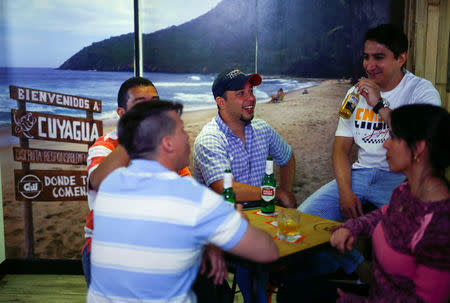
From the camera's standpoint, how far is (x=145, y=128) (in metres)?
1.25

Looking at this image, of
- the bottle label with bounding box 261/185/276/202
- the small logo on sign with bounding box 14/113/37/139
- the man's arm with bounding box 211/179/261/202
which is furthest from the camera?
the small logo on sign with bounding box 14/113/37/139

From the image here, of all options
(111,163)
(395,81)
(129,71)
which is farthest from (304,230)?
(129,71)

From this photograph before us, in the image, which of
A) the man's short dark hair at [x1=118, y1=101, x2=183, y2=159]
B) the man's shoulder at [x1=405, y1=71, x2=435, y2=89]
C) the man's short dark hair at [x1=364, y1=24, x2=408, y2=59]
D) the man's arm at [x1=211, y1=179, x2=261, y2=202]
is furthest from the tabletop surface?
the man's short dark hair at [x1=364, y1=24, x2=408, y2=59]

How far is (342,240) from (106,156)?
3.68ft

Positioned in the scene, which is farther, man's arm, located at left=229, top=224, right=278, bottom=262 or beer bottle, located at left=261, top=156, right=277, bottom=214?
beer bottle, located at left=261, top=156, right=277, bottom=214

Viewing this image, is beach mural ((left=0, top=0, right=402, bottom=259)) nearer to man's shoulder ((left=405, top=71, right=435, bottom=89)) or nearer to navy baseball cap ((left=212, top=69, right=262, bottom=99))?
navy baseball cap ((left=212, top=69, right=262, bottom=99))

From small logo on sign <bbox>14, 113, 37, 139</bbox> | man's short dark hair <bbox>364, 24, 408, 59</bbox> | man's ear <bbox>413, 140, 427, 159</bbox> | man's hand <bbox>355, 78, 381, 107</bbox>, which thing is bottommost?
small logo on sign <bbox>14, 113, 37, 139</bbox>

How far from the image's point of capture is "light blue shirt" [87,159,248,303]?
1.09 m

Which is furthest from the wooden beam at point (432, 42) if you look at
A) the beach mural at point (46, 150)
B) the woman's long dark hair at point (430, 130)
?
the beach mural at point (46, 150)

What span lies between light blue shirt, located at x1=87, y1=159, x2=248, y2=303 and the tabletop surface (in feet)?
1.30

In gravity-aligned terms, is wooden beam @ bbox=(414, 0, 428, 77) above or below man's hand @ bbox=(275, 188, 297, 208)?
above

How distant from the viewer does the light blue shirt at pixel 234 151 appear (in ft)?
7.61

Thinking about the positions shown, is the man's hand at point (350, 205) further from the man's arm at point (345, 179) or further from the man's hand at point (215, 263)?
the man's hand at point (215, 263)

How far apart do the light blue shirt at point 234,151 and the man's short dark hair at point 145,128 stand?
1027mm
